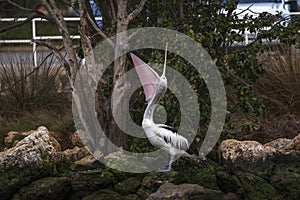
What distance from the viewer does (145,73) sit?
19.0 feet

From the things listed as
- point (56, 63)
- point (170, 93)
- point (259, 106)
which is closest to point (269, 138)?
point (259, 106)

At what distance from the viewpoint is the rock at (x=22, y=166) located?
19.3 feet

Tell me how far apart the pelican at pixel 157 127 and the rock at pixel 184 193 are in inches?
8.8

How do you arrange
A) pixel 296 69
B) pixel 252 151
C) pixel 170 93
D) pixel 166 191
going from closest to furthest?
pixel 166 191
pixel 252 151
pixel 170 93
pixel 296 69

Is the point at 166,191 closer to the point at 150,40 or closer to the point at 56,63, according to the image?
the point at 150,40

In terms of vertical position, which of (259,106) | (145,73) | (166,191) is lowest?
(166,191)

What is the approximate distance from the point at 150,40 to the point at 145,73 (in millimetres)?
1050

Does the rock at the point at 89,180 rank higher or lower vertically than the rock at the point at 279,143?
lower

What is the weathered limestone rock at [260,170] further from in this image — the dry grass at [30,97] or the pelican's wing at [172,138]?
the dry grass at [30,97]

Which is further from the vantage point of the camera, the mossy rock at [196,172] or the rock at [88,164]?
the rock at [88,164]

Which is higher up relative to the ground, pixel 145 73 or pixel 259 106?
pixel 145 73

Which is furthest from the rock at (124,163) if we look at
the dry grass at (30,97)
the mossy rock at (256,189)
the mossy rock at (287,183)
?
the dry grass at (30,97)

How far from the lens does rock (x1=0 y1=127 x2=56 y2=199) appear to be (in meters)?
5.87

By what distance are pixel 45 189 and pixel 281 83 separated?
11.3 feet
